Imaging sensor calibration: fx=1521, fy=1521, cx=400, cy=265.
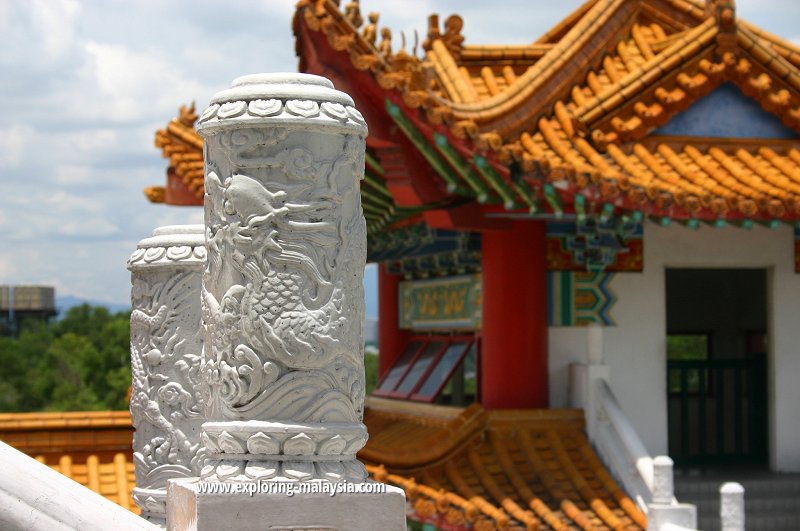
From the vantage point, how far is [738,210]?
10.8 m

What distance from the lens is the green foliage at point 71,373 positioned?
43.1m

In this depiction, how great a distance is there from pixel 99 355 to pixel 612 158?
116ft

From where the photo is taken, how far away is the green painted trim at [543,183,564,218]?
34.1 feet

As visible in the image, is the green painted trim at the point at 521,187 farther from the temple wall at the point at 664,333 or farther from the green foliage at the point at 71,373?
the green foliage at the point at 71,373

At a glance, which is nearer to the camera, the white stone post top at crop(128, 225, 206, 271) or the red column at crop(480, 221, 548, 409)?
the white stone post top at crop(128, 225, 206, 271)

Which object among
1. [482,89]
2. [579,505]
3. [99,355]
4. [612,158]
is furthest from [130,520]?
[99,355]

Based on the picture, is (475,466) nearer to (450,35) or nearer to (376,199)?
(376,199)

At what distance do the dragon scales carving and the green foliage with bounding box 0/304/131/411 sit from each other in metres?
36.6

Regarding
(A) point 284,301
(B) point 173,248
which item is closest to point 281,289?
(A) point 284,301

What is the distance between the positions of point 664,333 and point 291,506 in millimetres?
7808

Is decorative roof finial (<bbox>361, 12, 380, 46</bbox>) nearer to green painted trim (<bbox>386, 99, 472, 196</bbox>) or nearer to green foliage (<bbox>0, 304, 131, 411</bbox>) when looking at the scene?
green painted trim (<bbox>386, 99, 472, 196</bbox>)

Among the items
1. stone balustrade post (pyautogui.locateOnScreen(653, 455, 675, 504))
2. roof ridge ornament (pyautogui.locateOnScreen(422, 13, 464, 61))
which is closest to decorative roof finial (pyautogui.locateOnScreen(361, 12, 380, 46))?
roof ridge ornament (pyautogui.locateOnScreen(422, 13, 464, 61))

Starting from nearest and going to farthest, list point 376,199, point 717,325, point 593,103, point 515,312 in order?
1. point 515,312
2. point 593,103
3. point 376,199
4. point 717,325

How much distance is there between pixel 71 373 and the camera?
4675cm
